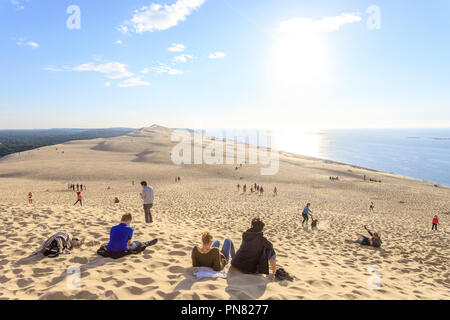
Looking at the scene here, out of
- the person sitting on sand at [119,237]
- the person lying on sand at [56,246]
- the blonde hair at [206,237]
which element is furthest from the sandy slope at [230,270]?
the blonde hair at [206,237]

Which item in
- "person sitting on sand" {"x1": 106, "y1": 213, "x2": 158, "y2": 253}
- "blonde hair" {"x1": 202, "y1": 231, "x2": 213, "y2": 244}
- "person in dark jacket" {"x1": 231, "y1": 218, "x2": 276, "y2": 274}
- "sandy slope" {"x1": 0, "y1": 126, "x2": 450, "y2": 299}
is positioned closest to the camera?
"sandy slope" {"x1": 0, "y1": 126, "x2": 450, "y2": 299}

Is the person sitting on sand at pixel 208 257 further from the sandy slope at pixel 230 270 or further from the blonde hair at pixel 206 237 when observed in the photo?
the sandy slope at pixel 230 270

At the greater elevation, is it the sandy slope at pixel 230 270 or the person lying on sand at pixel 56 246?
the person lying on sand at pixel 56 246

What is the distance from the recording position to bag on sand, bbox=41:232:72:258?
546 cm

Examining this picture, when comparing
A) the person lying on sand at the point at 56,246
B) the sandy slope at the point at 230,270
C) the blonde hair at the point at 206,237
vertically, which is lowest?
the sandy slope at the point at 230,270

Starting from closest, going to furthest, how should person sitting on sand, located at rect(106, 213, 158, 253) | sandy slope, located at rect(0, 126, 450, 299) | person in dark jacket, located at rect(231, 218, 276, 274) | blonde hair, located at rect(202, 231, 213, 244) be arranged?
sandy slope, located at rect(0, 126, 450, 299) → blonde hair, located at rect(202, 231, 213, 244) → person in dark jacket, located at rect(231, 218, 276, 274) → person sitting on sand, located at rect(106, 213, 158, 253)

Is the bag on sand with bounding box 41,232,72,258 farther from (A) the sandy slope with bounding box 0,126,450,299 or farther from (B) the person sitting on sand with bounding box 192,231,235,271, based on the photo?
(B) the person sitting on sand with bounding box 192,231,235,271

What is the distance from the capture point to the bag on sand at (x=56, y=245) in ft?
17.9

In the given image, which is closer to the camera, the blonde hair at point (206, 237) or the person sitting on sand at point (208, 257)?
the blonde hair at point (206, 237)

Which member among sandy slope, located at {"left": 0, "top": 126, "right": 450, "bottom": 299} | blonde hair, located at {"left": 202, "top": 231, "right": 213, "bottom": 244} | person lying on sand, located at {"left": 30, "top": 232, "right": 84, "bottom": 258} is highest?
blonde hair, located at {"left": 202, "top": 231, "right": 213, "bottom": 244}

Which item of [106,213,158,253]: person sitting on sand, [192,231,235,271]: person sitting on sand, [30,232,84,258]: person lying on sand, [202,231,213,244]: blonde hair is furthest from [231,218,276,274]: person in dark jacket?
[30,232,84,258]: person lying on sand

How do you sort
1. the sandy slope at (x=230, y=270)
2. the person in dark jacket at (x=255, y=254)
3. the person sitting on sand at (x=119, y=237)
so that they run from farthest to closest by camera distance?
the person sitting on sand at (x=119, y=237)
the person in dark jacket at (x=255, y=254)
the sandy slope at (x=230, y=270)

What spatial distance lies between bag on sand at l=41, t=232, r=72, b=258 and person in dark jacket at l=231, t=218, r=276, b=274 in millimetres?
4080

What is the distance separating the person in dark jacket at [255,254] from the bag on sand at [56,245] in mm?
4080
